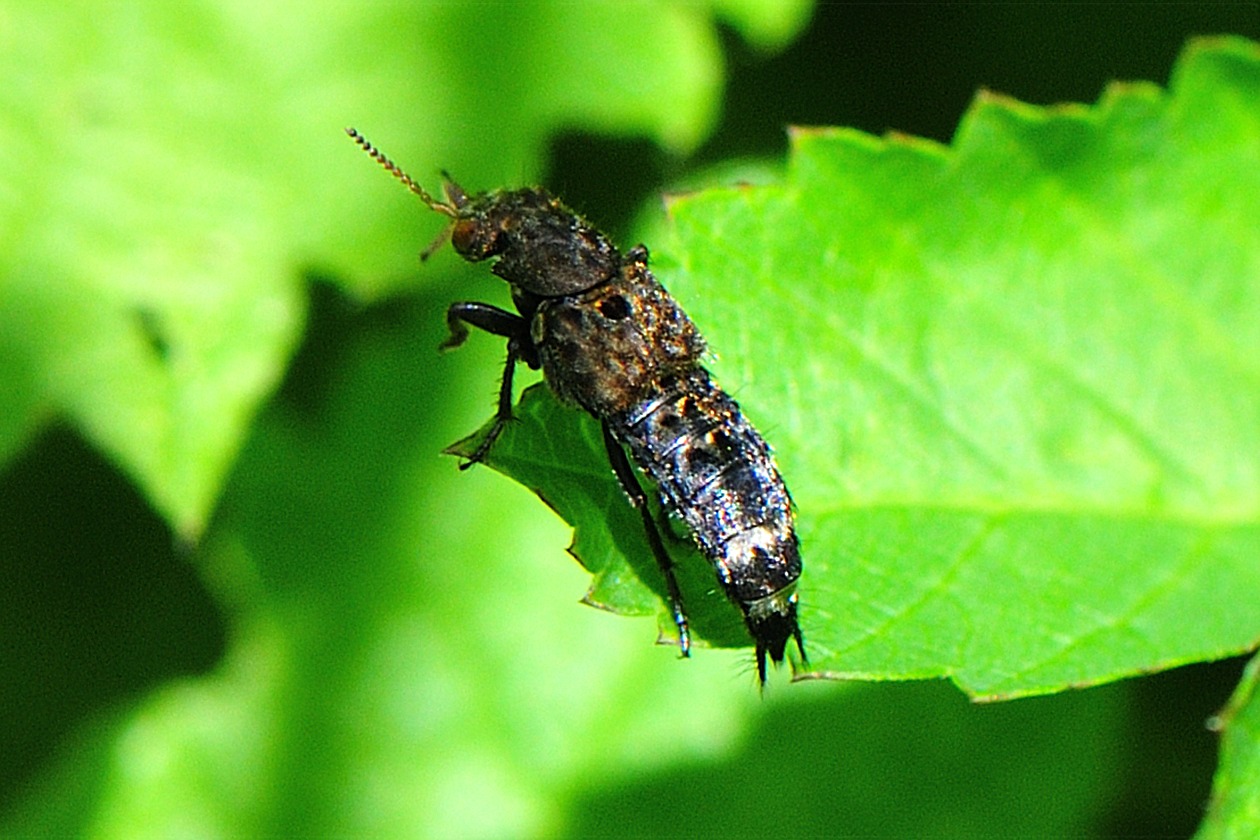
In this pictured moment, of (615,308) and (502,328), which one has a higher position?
(502,328)

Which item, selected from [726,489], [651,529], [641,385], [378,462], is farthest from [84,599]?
[726,489]

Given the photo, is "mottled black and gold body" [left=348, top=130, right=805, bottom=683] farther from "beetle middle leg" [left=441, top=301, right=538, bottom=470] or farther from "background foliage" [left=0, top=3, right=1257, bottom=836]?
"background foliage" [left=0, top=3, right=1257, bottom=836]

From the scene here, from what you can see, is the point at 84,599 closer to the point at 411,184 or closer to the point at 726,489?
the point at 411,184

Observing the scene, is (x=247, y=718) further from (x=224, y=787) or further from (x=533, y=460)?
(x=533, y=460)

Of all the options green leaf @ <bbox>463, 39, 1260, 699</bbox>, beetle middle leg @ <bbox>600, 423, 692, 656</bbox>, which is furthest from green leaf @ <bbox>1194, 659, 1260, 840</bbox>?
beetle middle leg @ <bbox>600, 423, 692, 656</bbox>

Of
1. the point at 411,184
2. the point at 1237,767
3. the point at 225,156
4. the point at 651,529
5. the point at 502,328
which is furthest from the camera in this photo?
the point at 225,156

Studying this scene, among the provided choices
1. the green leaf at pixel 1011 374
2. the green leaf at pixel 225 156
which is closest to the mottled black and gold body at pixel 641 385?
the green leaf at pixel 1011 374
